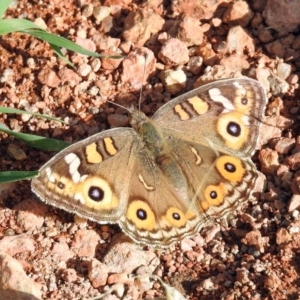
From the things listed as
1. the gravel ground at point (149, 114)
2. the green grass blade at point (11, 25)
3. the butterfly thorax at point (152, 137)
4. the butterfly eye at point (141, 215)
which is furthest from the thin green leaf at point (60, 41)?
the butterfly eye at point (141, 215)

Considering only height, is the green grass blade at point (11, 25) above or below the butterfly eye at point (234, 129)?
above

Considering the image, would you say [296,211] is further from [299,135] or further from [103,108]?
[103,108]

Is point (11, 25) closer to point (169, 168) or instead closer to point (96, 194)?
point (96, 194)

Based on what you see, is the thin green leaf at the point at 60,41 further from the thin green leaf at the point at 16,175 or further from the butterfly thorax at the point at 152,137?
the thin green leaf at the point at 16,175

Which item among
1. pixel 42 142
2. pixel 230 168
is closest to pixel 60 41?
pixel 42 142

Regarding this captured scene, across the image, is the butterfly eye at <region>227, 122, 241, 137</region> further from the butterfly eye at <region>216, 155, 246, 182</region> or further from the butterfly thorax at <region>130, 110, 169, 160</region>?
the butterfly thorax at <region>130, 110, 169, 160</region>

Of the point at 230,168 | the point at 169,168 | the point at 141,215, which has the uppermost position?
the point at 230,168

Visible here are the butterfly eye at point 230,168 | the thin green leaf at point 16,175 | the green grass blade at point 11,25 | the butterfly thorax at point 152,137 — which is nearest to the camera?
the thin green leaf at point 16,175
